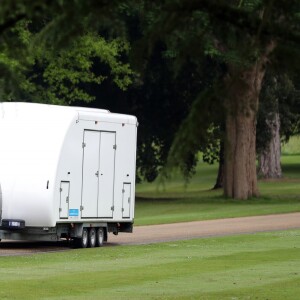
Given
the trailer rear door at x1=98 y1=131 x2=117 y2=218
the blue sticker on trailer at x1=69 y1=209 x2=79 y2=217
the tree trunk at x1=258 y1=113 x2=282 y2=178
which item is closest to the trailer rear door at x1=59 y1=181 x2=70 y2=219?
the blue sticker on trailer at x1=69 y1=209 x2=79 y2=217

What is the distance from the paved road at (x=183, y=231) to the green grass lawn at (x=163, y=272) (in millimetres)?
1467

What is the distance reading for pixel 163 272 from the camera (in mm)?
22984

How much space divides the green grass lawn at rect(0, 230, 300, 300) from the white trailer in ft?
3.04

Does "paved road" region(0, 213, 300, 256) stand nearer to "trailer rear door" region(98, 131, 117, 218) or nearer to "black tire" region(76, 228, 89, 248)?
"black tire" region(76, 228, 89, 248)

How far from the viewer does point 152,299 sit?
1838 cm

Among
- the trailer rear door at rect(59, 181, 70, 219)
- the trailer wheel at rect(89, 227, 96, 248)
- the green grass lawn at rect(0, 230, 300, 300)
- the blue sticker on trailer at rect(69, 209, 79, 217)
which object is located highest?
the trailer rear door at rect(59, 181, 70, 219)

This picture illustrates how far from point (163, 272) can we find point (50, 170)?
6170mm

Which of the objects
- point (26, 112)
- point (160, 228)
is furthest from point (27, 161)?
point (160, 228)

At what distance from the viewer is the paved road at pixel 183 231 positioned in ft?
98.5

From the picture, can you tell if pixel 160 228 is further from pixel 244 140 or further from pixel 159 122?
pixel 159 122

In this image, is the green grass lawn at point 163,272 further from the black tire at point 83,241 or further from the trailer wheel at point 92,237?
the trailer wheel at point 92,237

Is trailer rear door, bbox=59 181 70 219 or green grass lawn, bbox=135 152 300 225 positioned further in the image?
green grass lawn, bbox=135 152 300 225

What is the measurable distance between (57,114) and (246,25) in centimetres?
1713

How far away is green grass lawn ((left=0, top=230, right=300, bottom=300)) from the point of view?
1941 cm
